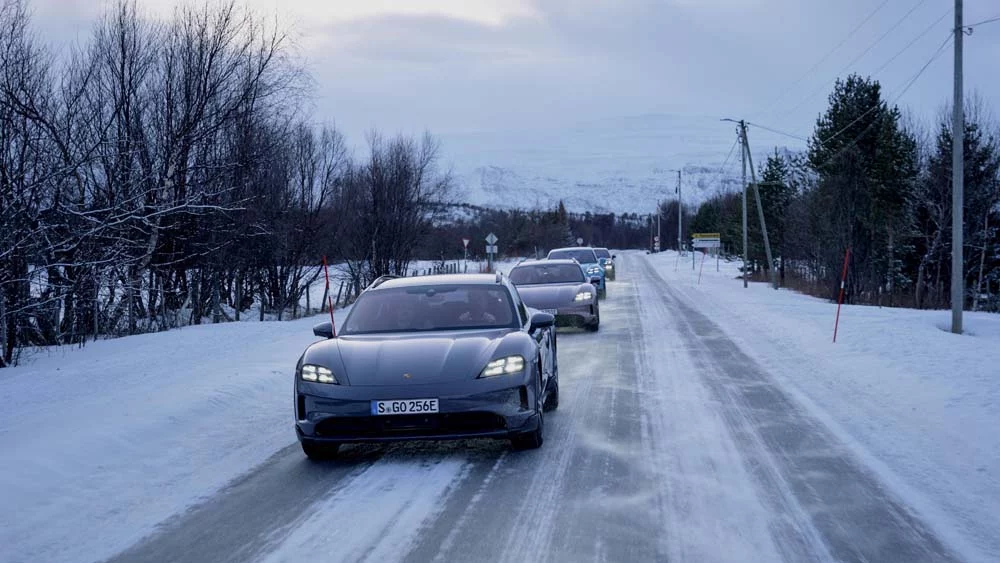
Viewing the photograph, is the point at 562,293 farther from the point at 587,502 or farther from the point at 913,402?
the point at 587,502

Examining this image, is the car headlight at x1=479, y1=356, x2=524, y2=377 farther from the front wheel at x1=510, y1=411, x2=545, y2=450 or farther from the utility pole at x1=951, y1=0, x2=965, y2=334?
the utility pole at x1=951, y1=0, x2=965, y2=334

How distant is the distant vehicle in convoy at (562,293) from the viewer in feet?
56.4

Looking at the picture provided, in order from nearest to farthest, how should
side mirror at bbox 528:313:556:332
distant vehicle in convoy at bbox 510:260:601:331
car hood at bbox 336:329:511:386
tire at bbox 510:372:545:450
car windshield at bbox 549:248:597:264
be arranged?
1. car hood at bbox 336:329:511:386
2. tire at bbox 510:372:545:450
3. side mirror at bbox 528:313:556:332
4. distant vehicle in convoy at bbox 510:260:601:331
5. car windshield at bbox 549:248:597:264

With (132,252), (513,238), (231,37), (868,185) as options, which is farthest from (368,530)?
(513,238)

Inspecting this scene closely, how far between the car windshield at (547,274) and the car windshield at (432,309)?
10.3 meters

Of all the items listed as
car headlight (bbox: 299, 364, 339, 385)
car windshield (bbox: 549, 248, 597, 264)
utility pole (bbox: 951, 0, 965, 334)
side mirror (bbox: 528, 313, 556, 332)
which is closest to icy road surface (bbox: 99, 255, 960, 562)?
car headlight (bbox: 299, 364, 339, 385)

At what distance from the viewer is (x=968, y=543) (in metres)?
4.75

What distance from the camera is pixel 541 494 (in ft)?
18.9

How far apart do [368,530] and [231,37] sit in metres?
20.7

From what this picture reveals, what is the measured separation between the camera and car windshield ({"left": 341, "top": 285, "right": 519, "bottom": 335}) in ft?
26.0

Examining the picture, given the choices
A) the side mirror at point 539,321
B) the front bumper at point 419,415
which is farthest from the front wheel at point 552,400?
the front bumper at point 419,415

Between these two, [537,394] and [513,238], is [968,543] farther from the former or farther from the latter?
[513,238]

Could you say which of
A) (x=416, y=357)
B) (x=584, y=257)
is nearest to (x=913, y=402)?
(x=416, y=357)

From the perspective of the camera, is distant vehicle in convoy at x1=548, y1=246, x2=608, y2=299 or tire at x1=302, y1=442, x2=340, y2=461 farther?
distant vehicle in convoy at x1=548, y1=246, x2=608, y2=299
